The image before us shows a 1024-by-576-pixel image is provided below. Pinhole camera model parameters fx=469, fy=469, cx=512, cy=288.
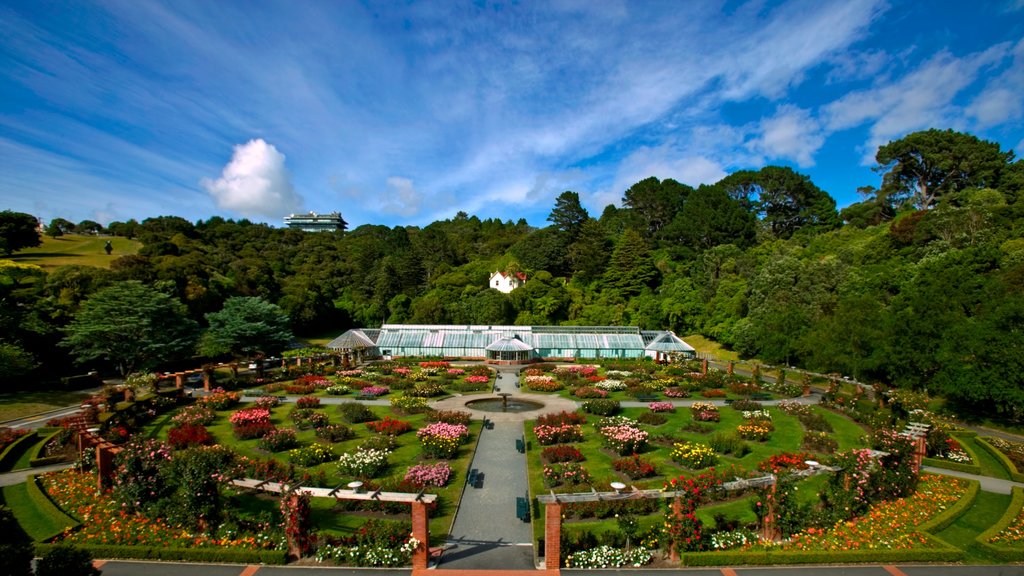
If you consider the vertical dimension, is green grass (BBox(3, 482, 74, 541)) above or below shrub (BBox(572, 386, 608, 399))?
below

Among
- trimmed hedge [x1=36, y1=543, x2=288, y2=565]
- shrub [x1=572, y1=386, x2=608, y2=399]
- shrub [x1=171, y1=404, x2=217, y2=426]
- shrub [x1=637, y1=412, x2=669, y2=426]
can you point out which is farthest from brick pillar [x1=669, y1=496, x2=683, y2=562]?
shrub [x1=171, y1=404, x2=217, y2=426]

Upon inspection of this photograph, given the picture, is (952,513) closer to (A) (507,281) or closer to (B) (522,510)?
(B) (522,510)

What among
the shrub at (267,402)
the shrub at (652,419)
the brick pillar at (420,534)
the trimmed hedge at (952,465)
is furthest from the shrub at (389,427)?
the trimmed hedge at (952,465)

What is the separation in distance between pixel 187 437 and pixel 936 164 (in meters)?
78.9

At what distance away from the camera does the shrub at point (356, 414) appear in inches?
945

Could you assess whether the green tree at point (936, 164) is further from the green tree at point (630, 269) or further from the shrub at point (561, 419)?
the shrub at point (561, 419)

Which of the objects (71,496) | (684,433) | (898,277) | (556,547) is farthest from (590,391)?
(898,277)

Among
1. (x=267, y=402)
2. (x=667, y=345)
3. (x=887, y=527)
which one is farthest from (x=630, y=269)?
(x=887, y=527)

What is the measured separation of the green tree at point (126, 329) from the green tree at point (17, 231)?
1048 inches

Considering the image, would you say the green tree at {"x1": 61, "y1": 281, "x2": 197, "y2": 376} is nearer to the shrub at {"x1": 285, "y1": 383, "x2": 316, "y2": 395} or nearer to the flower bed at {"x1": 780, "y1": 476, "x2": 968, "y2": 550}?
the shrub at {"x1": 285, "y1": 383, "x2": 316, "y2": 395}

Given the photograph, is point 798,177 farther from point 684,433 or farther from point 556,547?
point 556,547

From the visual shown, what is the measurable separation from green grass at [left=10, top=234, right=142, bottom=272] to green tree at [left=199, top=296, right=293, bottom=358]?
15.9 metres

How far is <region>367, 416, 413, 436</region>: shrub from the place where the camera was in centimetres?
2150

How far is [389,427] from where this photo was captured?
2177 cm
